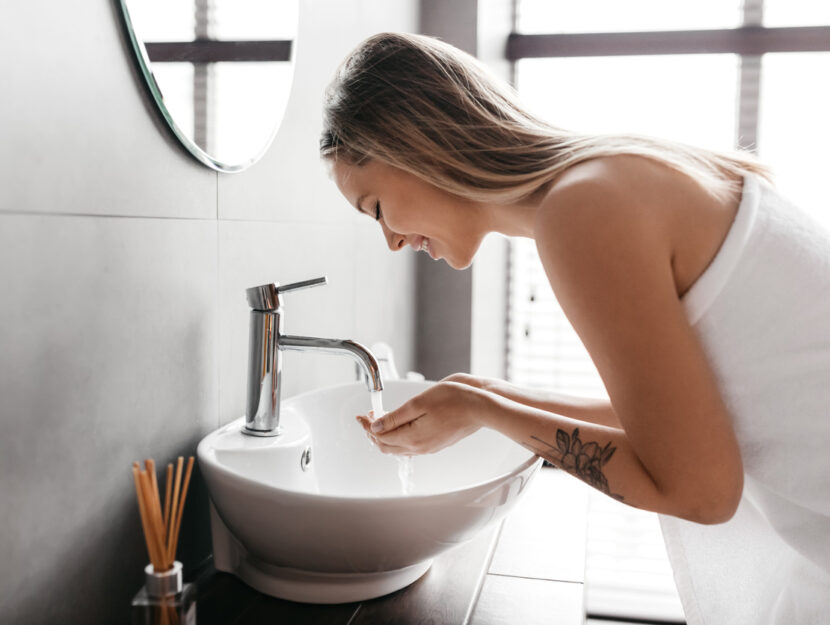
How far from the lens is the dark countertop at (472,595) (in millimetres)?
953

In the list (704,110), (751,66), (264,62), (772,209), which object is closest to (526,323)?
(704,110)

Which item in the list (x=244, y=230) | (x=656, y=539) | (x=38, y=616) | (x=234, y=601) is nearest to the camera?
(x=38, y=616)

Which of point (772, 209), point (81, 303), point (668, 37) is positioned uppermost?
point (668, 37)

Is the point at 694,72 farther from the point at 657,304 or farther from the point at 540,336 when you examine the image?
the point at 657,304

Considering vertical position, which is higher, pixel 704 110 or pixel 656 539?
pixel 704 110

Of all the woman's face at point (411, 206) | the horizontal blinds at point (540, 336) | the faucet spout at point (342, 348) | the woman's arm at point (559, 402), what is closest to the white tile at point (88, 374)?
the faucet spout at point (342, 348)

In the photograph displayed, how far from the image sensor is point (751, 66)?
2377 mm

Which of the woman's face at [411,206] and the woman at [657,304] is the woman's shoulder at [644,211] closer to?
the woman at [657,304]

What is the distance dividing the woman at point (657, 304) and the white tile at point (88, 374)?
27 centimetres

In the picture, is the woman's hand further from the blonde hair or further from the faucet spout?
the blonde hair

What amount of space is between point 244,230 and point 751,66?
1.86 metres

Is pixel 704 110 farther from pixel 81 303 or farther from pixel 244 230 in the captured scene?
pixel 81 303

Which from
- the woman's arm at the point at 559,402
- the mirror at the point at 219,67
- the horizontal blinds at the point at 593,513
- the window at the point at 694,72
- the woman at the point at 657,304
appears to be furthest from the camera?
the window at the point at 694,72

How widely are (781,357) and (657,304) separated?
0.19m
